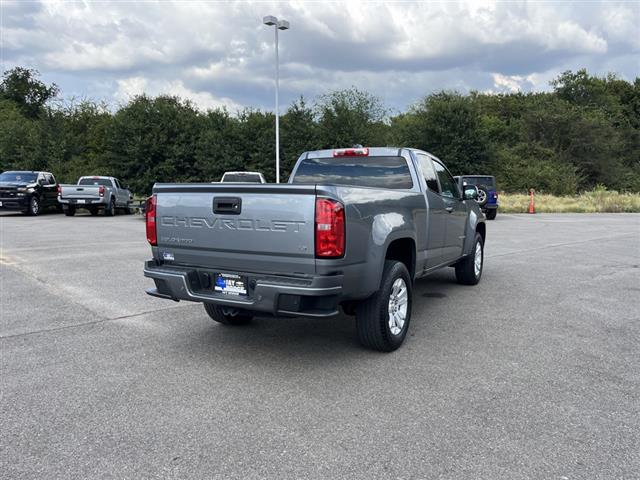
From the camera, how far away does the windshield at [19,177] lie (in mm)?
22750

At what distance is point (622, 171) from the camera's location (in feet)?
181

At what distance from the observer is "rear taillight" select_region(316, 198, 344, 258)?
13.2ft

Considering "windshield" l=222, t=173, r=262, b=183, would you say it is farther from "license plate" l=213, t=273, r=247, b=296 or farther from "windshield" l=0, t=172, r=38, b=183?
"license plate" l=213, t=273, r=247, b=296

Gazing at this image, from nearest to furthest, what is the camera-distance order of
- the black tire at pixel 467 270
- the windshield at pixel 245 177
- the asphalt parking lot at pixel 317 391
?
the asphalt parking lot at pixel 317 391, the black tire at pixel 467 270, the windshield at pixel 245 177

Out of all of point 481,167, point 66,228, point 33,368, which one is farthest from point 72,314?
point 481,167

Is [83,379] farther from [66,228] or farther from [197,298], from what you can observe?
[66,228]

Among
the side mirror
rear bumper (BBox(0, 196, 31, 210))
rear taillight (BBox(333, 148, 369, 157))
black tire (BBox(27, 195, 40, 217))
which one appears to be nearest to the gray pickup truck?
rear taillight (BBox(333, 148, 369, 157))

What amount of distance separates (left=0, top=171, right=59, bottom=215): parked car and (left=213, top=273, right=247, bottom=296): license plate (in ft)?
69.1

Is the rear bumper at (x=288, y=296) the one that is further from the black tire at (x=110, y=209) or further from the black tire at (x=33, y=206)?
the black tire at (x=33, y=206)

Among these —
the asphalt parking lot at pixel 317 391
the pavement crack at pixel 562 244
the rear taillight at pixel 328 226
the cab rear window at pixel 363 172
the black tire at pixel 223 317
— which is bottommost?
the asphalt parking lot at pixel 317 391

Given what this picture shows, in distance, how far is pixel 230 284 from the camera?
176 inches

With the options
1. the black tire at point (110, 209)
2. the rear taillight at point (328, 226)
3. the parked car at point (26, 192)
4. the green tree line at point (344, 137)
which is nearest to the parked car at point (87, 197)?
the black tire at point (110, 209)

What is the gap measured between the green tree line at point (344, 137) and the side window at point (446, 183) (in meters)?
21.9

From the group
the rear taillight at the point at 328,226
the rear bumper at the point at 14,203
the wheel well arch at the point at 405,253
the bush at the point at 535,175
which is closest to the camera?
the rear taillight at the point at 328,226
